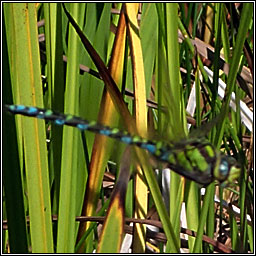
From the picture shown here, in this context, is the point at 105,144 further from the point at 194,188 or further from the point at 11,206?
the point at 194,188

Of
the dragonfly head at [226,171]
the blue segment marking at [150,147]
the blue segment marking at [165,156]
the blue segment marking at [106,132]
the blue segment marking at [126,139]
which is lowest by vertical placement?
the dragonfly head at [226,171]

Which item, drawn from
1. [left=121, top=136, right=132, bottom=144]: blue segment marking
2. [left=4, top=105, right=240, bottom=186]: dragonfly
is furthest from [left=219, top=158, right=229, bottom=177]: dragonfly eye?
[left=121, top=136, right=132, bottom=144]: blue segment marking

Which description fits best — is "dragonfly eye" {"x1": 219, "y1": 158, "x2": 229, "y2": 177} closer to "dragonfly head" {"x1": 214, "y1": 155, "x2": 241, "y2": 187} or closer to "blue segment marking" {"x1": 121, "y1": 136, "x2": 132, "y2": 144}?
"dragonfly head" {"x1": 214, "y1": 155, "x2": 241, "y2": 187}

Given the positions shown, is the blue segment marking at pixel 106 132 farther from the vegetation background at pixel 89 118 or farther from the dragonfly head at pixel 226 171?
the dragonfly head at pixel 226 171

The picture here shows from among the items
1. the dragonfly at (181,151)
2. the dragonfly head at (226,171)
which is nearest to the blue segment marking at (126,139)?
the dragonfly at (181,151)

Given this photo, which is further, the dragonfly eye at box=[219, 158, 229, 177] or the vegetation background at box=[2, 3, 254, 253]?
the vegetation background at box=[2, 3, 254, 253]

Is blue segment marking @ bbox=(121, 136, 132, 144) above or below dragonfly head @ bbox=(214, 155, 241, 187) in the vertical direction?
above

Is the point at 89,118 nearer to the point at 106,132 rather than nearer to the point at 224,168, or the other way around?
A: the point at 106,132

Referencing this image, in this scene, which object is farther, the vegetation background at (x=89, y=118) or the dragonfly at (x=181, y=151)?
the vegetation background at (x=89, y=118)
